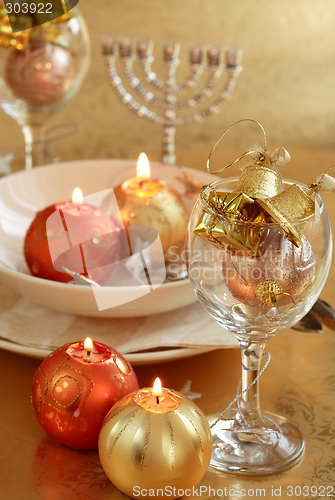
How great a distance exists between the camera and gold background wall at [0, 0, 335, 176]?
2148 mm

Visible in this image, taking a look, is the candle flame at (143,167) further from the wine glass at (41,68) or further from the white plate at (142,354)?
the wine glass at (41,68)

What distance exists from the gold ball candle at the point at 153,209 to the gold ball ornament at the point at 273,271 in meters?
0.25

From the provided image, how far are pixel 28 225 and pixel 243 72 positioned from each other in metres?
1.72

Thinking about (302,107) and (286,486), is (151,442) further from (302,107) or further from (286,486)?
(302,107)

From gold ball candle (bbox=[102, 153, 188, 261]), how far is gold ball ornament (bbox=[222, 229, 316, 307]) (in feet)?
0.81

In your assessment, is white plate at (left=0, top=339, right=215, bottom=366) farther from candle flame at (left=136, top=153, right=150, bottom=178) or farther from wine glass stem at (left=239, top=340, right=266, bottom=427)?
candle flame at (left=136, top=153, right=150, bottom=178)

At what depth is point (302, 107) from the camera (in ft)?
7.82

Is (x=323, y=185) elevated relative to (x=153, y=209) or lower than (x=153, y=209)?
elevated

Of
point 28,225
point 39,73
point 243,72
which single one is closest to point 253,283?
point 28,225

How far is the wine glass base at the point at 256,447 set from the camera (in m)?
0.42

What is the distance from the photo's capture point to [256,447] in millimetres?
437

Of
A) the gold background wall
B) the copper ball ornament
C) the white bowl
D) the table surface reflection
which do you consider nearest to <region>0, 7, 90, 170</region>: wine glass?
the copper ball ornament

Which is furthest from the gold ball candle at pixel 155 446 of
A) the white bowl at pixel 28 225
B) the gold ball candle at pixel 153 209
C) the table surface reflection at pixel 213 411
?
the gold ball candle at pixel 153 209

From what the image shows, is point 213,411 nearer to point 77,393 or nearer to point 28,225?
point 77,393
